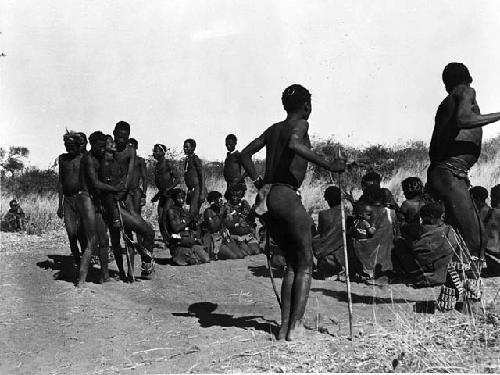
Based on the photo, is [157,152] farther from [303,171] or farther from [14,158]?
[14,158]

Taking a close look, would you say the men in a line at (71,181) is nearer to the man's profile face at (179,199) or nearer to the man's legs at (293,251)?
the man's profile face at (179,199)

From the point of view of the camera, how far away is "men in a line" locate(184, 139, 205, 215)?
10547 mm

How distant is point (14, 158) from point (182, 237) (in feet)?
72.5

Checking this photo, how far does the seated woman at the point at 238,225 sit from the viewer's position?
9.84 metres

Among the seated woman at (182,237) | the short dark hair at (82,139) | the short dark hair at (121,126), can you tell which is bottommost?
the seated woman at (182,237)

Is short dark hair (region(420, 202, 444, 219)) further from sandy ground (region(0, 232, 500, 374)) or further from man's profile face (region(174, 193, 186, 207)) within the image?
man's profile face (region(174, 193, 186, 207))

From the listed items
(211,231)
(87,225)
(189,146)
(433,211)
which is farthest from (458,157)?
(189,146)

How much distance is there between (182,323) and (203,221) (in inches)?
174

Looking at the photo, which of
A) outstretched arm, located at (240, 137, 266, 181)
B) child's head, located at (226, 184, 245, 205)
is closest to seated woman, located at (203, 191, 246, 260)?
child's head, located at (226, 184, 245, 205)

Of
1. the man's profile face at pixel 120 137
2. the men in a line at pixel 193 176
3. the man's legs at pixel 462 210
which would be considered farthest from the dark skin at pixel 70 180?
the man's legs at pixel 462 210

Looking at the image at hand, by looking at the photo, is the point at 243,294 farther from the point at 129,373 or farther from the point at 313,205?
the point at 313,205

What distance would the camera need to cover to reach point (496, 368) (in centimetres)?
377

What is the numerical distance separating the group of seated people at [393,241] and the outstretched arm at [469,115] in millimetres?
2080

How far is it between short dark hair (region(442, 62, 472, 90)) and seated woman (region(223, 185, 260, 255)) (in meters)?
4.96
